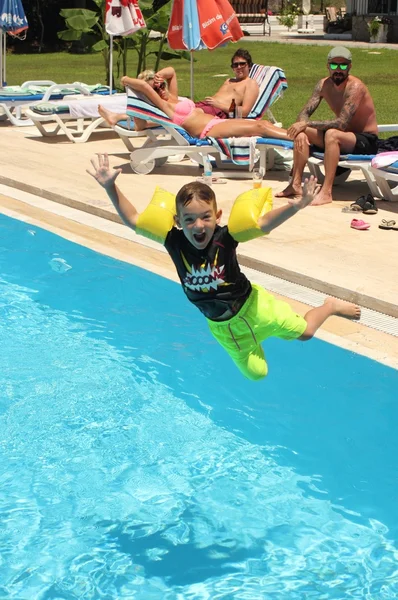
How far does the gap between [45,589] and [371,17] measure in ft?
119

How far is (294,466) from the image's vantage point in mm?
5109

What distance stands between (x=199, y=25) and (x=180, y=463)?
346 inches

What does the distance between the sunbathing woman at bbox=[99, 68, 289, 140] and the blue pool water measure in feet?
13.5

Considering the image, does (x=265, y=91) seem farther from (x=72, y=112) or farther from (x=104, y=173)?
(x=104, y=173)

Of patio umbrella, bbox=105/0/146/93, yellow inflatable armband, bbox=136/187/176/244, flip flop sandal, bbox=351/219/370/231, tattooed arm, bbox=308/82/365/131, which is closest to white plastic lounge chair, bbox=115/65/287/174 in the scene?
tattooed arm, bbox=308/82/365/131

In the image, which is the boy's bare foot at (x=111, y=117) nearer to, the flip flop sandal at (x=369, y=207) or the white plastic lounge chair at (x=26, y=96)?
the white plastic lounge chair at (x=26, y=96)

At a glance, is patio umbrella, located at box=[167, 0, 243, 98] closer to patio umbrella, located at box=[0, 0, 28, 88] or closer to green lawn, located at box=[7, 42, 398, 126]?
green lawn, located at box=[7, 42, 398, 126]

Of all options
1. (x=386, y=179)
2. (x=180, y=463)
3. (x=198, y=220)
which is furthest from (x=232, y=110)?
(x=198, y=220)

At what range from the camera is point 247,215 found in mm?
4242

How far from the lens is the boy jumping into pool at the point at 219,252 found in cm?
420

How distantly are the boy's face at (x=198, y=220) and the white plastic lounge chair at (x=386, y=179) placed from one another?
16.6ft

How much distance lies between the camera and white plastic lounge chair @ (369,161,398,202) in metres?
8.99

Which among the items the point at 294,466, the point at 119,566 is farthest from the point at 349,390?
the point at 119,566

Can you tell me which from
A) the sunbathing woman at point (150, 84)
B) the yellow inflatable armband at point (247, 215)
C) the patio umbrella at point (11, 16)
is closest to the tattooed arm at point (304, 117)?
the sunbathing woman at point (150, 84)
